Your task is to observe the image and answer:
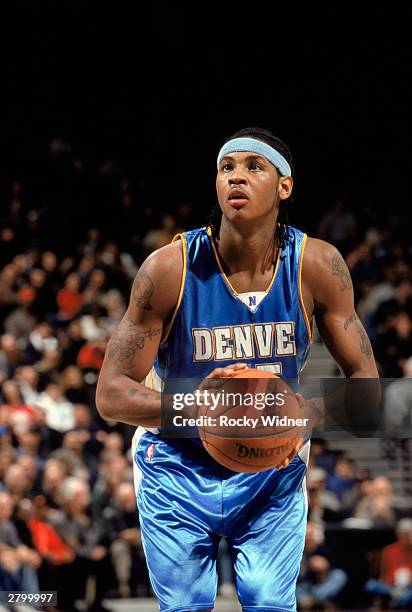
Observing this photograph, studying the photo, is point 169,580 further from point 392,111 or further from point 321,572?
point 392,111

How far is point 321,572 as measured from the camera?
788 centimetres

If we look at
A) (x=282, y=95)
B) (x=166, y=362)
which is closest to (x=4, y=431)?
(x=166, y=362)

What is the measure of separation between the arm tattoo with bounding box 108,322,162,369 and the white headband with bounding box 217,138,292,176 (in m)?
0.69

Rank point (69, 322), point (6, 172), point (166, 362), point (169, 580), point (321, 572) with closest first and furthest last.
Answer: point (169, 580) < point (166, 362) < point (321, 572) < point (69, 322) < point (6, 172)

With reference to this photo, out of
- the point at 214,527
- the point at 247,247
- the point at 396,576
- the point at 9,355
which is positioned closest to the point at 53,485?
the point at 9,355

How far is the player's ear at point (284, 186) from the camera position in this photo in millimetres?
3620

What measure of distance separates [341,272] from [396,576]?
15.8 feet

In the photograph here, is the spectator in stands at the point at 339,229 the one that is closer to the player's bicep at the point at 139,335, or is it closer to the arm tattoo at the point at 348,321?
the arm tattoo at the point at 348,321

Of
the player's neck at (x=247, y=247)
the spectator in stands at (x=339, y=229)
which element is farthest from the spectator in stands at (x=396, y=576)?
the spectator in stands at (x=339, y=229)

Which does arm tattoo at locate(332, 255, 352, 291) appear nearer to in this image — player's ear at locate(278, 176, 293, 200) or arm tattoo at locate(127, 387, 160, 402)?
player's ear at locate(278, 176, 293, 200)

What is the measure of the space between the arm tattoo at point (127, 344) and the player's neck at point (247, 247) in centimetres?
42

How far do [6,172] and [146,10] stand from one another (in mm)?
3875

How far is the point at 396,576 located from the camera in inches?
306

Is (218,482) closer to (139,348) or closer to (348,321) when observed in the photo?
(139,348)
